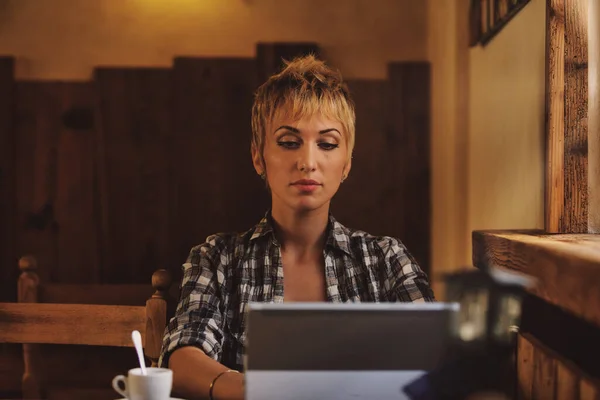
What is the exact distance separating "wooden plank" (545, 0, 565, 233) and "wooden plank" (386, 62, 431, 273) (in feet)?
3.82

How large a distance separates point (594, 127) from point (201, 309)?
2.87 ft

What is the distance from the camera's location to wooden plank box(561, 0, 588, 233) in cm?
133

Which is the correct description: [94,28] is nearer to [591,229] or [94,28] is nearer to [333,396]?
[591,229]

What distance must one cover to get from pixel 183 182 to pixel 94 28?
0.64 meters

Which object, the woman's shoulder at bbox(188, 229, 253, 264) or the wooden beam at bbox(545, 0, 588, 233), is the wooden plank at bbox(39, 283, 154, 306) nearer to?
the woman's shoulder at bbox(188, 229, 253, 264)

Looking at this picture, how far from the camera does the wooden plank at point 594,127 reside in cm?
134

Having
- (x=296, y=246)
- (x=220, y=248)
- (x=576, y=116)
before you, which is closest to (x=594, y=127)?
(x=576, y=116)

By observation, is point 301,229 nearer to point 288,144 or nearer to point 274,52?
point 288,144

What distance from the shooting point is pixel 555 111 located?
1.34 metres

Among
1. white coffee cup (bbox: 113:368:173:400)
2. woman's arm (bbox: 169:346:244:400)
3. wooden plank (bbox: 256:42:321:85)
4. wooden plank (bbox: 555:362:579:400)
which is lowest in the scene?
woman's arm (bbox: 169:346:244:400)

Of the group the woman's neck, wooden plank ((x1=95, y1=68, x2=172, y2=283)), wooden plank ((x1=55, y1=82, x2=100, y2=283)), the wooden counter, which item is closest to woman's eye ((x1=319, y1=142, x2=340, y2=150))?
the woman's neck

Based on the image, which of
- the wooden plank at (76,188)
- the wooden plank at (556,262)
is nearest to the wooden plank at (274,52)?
the wooden plank at (76,188)

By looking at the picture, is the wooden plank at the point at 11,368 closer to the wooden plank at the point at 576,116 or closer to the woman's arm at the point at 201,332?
the woman's arm at the point at 201,332

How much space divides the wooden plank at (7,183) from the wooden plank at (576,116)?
1.96 m
